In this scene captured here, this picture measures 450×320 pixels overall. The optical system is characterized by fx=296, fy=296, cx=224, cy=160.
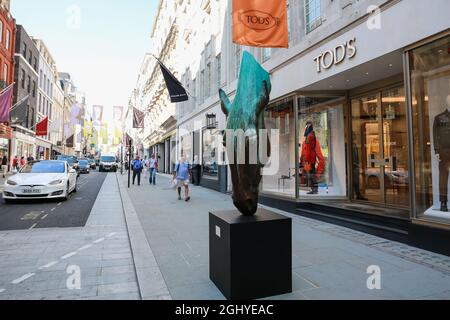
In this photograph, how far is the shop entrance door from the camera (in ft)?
25.6

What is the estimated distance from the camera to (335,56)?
7.55m

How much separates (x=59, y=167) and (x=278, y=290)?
11.4m

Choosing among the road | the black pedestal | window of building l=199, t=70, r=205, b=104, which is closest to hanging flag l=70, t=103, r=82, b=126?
window of building l=199, t=70, r=205, b=104

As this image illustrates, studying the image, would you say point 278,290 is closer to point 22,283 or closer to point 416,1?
point 22,283

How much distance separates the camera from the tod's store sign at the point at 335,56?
7.08 metres

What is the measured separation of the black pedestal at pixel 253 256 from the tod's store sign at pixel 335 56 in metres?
5.38

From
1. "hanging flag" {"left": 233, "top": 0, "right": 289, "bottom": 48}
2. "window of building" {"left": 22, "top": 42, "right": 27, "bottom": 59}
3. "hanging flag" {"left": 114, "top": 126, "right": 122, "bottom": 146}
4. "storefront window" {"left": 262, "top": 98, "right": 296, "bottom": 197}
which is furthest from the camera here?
"hanging flag" {"left": 114, "top": 126, "right": 122, "bottom": 146}

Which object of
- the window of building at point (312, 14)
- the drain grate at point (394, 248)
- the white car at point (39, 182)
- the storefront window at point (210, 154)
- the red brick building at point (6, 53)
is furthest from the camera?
the red brick building at point (6, 53)

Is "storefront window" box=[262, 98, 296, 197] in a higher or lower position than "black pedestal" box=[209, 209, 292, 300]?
higher

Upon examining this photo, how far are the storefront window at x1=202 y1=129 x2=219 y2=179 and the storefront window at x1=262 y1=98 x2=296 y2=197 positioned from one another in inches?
196

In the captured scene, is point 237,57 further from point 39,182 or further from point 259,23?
point 39,182

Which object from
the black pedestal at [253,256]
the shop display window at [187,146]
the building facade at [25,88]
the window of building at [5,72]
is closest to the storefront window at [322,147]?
the black pedestal at [253,256]

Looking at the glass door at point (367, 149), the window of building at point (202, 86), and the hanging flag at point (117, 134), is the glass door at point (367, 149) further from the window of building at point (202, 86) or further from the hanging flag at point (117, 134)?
the hanging flag at point (117, 134)

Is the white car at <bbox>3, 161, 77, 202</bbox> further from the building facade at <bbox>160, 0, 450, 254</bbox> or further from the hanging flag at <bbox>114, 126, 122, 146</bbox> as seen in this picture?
the hanging flag at <bbox>114, 126, 122, 146</bbox>
